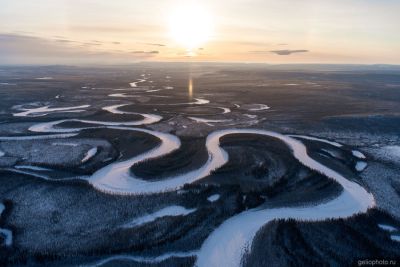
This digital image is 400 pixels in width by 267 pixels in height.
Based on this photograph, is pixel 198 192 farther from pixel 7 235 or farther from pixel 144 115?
pixel 144 115

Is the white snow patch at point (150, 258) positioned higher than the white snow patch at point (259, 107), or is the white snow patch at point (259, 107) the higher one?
the white snow patch at point (150, 258)

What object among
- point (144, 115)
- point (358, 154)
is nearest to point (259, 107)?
point (144, 115)

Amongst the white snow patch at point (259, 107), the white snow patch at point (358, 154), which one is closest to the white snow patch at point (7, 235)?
the white snow patch at point (358, 154)

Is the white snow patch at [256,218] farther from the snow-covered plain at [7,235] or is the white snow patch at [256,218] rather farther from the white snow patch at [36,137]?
the white snow patch at [36,137]

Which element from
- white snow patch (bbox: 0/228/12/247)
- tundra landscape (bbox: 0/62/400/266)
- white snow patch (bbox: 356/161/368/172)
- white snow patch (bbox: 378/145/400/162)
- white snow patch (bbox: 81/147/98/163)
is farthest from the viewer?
white snow patch (bbox: 378/145/400/162)

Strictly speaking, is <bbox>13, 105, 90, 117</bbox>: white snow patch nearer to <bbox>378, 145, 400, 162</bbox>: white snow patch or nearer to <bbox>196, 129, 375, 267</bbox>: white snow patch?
<bbox>196, 129, 375, 267</bbox>: white snow patch

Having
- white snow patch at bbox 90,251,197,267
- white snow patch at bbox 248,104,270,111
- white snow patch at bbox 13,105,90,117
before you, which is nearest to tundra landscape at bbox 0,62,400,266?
white snow patch at bbox 90,251,197,267

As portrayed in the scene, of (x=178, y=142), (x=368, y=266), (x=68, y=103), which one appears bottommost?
(x=68, y=103)

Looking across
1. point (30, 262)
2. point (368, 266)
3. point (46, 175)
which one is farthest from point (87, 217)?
point (368, 266)

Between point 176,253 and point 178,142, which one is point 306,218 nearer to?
point 176,253
